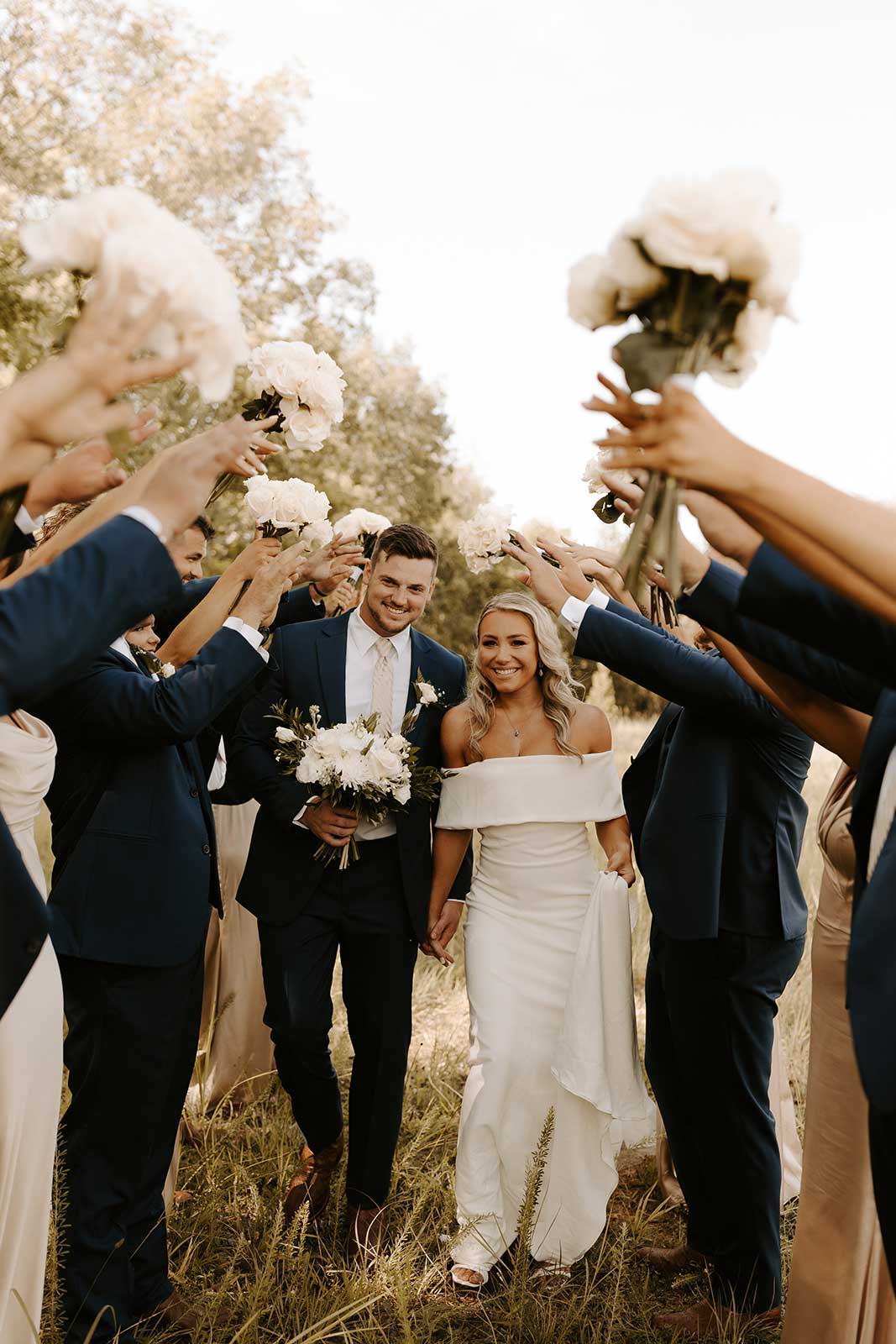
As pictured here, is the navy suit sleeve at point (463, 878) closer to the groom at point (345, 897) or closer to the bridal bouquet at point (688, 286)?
the groom at point (345, 897)

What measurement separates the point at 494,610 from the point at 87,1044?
→ 2.42 m

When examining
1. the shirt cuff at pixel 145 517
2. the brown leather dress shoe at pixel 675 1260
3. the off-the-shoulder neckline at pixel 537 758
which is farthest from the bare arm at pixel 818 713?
the brown leather dress shoe at pixel 675 1260

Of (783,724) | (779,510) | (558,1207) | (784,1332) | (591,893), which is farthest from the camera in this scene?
(591,893)

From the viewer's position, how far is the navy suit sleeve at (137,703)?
3.18 metres

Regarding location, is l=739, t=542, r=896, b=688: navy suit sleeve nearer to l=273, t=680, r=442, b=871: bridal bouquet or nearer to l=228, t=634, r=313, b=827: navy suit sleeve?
l=273, t=680, r=442, b=871: bridal bouquet

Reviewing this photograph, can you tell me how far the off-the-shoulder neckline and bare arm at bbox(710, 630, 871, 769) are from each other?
1.88m

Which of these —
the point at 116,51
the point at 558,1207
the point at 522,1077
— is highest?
the point at 116,51

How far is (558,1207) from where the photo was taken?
407cm

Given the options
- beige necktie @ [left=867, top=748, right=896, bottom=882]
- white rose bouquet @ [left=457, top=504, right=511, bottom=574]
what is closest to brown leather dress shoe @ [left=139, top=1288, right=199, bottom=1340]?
beige necktie @ [left=867, top=748, right=896, bottom=882]

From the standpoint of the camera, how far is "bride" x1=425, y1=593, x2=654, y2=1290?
4074mm

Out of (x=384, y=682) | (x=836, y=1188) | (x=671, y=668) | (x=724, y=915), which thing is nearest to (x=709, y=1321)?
(x=836, y=1188)

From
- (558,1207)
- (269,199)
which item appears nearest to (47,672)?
(558,1207)

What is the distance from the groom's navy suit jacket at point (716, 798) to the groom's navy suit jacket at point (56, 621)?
2.03 m

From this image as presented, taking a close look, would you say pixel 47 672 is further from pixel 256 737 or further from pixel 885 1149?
pixel 256 737
